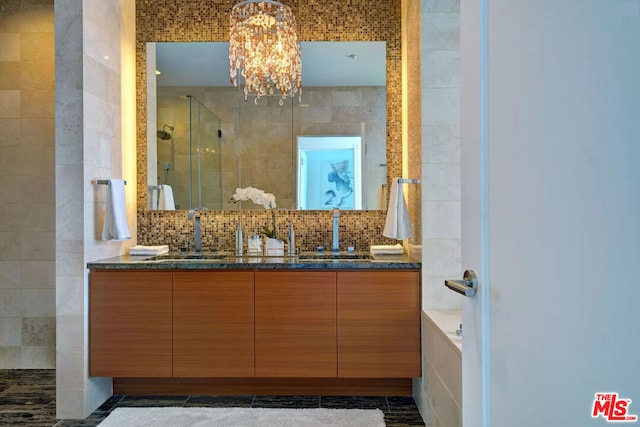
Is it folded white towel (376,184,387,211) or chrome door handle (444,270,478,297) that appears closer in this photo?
chrome door handle (444,270,478,297)

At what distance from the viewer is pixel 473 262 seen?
1.05 m

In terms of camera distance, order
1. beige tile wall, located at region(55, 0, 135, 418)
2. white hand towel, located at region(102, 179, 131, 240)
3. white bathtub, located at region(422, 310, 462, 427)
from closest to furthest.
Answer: white bathtub, located at region(422, 310, 462, 427) → beige tile wall, located at region(55, 0, 135, 418) → white hand towel, located at region(102, 179, 131, 240)

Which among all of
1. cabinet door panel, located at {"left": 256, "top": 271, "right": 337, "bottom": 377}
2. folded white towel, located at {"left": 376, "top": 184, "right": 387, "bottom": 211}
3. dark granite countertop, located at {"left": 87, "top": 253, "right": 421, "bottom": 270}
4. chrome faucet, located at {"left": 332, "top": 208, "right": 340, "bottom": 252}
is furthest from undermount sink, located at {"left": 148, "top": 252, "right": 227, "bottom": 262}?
folded white towel, located at {"left": 376, "top": 184, "right": 387, "bottom": 211}

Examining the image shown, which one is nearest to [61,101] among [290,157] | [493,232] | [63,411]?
[290,157]

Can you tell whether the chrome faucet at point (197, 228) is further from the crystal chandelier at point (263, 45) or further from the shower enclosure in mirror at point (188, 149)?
the crystal chandelier at point (263, 45)

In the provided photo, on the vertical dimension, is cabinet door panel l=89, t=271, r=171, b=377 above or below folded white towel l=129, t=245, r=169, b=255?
below

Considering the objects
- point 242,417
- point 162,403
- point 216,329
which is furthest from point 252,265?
point 162,403

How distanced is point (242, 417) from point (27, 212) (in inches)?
85.7

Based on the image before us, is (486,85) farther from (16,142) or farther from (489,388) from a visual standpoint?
(16,142)

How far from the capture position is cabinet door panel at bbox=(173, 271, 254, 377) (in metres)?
2.59

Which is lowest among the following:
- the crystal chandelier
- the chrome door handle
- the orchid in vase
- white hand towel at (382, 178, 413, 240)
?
the chrome door handle

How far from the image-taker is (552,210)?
2.47 feet

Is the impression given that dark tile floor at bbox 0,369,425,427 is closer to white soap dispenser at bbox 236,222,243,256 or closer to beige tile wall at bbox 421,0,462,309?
beige tile wall at bbox 421,0,462,309

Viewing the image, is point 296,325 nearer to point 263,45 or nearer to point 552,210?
point 263,45
